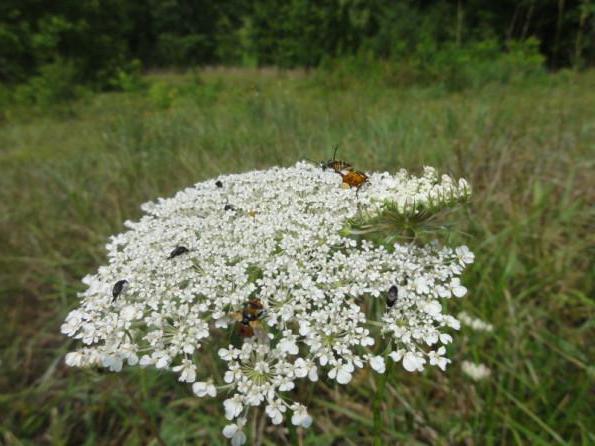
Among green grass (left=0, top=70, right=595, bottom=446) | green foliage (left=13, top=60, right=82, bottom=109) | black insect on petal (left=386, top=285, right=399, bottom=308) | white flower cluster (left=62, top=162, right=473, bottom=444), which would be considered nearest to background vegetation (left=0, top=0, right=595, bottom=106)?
green foliage (left=13, top=60, right=82, bottom=109)

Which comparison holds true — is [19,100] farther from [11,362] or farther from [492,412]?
[492,412]

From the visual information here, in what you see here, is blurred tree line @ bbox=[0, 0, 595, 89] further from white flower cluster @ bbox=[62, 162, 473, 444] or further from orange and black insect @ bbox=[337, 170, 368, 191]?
white flower cluster @ bbox=[62, 162, 473, 444]

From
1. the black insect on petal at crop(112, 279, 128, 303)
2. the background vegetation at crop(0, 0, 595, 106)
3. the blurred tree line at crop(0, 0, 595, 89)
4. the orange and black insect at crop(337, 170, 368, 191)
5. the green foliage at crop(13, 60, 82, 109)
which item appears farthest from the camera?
the green foliage at crop(13, 60, 82, 109)

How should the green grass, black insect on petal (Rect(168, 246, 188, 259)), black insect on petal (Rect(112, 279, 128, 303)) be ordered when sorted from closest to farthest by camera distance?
black insect on petal (Rect(112, 279, 128, 303)), black insect on petal (Rect(168, 246, 188, 259)), the green grass

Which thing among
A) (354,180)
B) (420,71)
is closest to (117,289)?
(354,180)

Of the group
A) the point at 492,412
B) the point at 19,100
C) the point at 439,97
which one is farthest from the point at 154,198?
the point at 19,100

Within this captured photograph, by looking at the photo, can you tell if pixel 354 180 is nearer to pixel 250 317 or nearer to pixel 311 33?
pixel 250 317

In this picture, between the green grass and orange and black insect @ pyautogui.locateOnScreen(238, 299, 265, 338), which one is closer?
orange and black insect @ pyautogui.locateOnScreen(238, 299, 265, 338)
